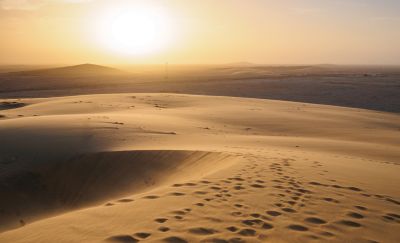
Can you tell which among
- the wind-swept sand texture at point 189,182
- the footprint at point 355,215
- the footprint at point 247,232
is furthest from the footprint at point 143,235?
the footprint at point 355,215

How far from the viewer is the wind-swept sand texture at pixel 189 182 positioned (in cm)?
378

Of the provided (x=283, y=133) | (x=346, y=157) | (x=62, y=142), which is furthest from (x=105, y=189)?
(x=283, y=133)

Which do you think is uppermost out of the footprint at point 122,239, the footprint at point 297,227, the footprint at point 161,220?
the footprint at point 122,239

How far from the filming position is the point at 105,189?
21.8 ft

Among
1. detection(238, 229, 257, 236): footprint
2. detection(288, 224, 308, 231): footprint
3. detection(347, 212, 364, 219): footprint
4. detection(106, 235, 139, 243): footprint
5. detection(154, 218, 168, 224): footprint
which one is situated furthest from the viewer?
detection(347, 212, 364, 219): footprint

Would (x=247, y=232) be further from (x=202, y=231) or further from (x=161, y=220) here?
(x=161, y=220)

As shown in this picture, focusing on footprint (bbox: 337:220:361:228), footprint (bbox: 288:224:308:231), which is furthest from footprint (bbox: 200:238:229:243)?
footprint (bbox: 337:220:361:228)

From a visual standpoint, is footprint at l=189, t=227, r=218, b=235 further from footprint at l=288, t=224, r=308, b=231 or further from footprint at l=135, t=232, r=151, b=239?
footprint at l=288, t=224, r=308, b=231

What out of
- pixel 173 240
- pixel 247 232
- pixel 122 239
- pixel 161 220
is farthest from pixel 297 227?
pixel 122 239

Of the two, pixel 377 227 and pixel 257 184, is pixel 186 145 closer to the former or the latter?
pixel 257 184

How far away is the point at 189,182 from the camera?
5492mm

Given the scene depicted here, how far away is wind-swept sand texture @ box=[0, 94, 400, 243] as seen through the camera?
12.4 ft

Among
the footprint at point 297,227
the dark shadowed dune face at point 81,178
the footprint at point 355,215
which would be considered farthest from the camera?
the dark shadowed dune face at point 81,178

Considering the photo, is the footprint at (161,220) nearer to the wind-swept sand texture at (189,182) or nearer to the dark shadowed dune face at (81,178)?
the wind-swept sand texture at (189,182)
